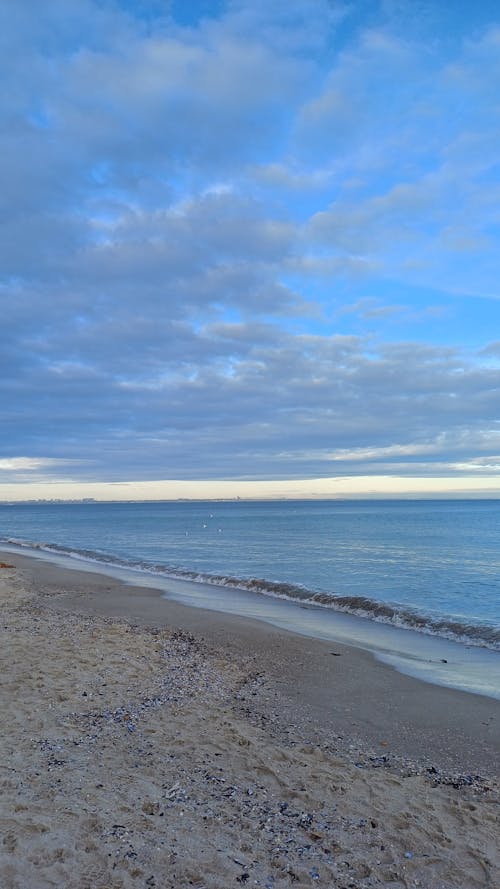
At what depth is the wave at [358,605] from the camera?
16062mm

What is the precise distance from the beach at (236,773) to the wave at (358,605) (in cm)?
517

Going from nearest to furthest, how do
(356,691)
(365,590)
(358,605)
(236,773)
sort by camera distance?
1. (236,773)
2. (356,691)
3. (358,605)
4. (365,590)

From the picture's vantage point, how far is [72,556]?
41750mm

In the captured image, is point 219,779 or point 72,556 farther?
point 72,556

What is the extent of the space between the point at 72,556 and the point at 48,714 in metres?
35.9

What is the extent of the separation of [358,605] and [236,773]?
14878 mm

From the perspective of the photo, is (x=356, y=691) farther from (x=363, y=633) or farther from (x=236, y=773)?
(x=363, y=633)

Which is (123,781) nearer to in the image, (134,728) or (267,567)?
(134,728)

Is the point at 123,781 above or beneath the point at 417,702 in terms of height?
above

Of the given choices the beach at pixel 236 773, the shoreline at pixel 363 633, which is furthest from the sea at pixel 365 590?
the beach at pixel 236 773

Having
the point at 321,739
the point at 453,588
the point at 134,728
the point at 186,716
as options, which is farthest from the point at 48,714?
the point at 453,588

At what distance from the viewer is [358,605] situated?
20.4 m

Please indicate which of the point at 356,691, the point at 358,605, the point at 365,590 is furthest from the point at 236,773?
the point at 365,590

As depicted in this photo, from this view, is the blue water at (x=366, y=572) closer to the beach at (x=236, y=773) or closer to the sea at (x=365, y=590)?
the sea at (x=365, y=590)
